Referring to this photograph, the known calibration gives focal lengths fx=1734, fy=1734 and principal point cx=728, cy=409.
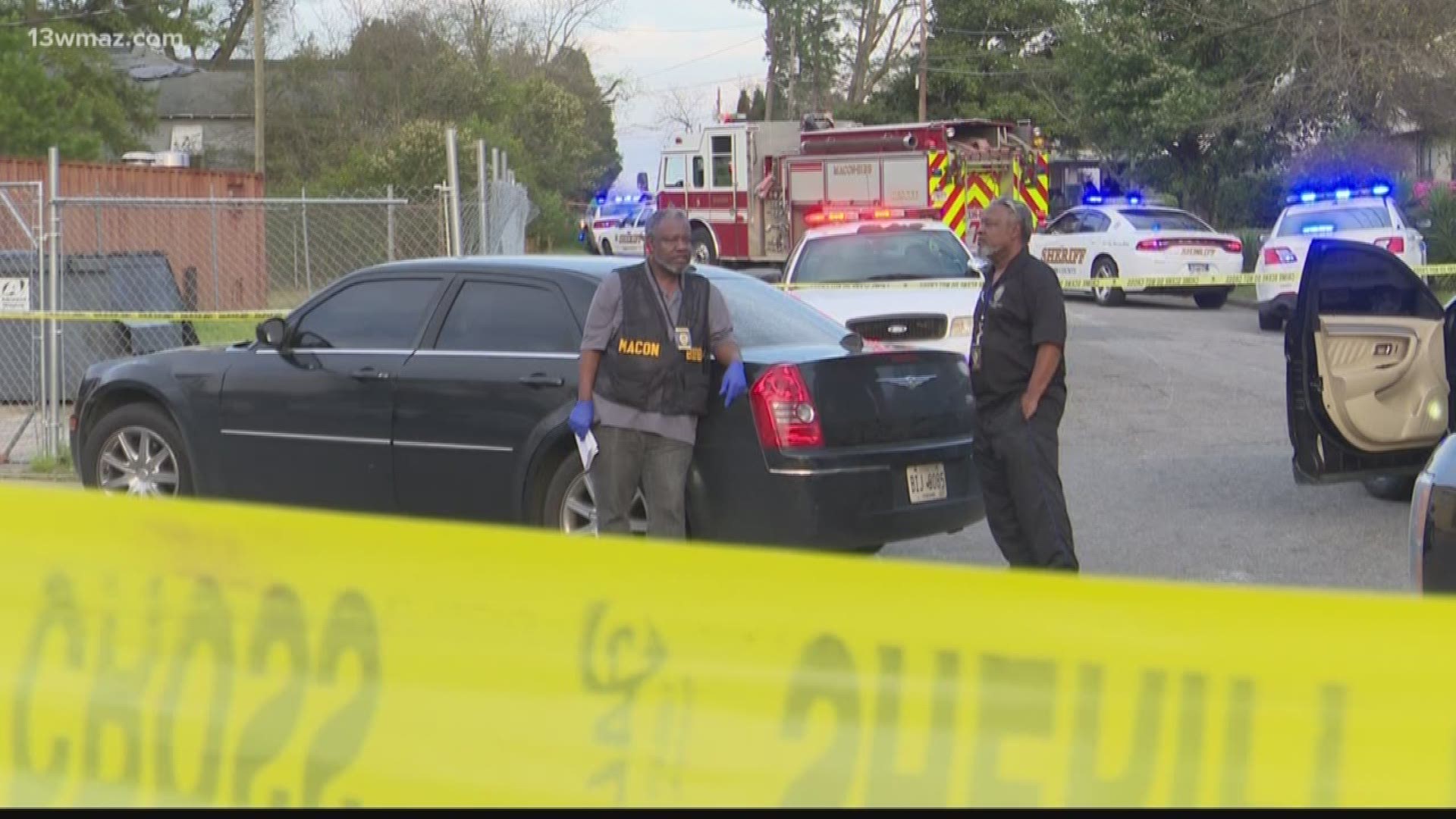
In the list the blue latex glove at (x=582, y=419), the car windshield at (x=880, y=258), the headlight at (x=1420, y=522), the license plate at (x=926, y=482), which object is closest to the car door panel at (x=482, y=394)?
the blue latex glove at (x=582, y=419)

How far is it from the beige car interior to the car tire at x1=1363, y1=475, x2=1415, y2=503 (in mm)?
584

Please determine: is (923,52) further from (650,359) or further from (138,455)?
(650,359)

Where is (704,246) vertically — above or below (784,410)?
above

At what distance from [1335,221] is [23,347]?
14837 mm

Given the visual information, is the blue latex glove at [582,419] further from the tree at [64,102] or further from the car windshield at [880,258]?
the tree at [64,102]

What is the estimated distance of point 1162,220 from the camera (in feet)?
81.8

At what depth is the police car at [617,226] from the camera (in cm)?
4344

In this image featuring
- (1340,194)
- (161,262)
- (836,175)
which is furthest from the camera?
(836,175)

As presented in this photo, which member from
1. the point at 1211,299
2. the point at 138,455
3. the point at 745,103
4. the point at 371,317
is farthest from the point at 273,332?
the point at 745,103

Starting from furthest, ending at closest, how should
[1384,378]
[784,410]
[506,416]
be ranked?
[1384,378]
[506,416]
[784,410]

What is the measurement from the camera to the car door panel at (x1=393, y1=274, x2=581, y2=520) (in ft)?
24.7

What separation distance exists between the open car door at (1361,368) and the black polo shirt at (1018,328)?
2946 mm

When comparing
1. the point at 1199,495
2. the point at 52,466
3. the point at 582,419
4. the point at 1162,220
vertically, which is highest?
the point at 1162,220

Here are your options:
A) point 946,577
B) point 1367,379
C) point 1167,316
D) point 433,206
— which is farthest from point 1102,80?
point 946,577
